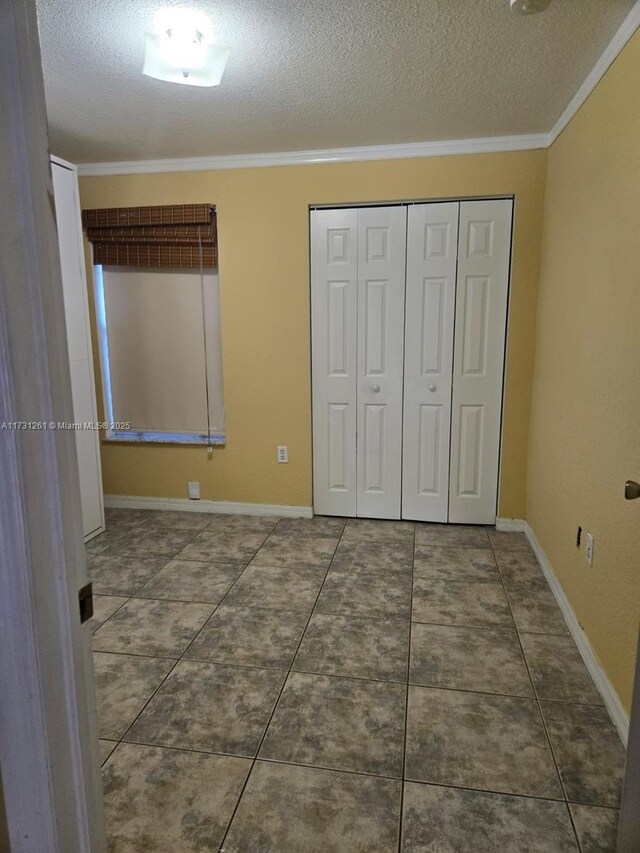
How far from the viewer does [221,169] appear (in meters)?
3.32

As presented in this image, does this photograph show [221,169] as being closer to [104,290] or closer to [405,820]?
[104,290]

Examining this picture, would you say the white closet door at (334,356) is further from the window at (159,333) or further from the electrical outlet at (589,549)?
the electrical outlet at (589,549)

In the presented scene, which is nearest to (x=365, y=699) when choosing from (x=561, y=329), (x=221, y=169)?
(x=561, y=329)

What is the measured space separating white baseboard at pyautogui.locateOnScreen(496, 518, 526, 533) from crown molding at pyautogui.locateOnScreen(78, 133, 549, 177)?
2213mm

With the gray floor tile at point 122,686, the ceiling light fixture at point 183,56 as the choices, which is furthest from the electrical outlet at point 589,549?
the ceiling light fixture at point 183,56

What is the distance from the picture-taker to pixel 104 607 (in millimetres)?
2508

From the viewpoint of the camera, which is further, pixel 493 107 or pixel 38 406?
pixel 493 107

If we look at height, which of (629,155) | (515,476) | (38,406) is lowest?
(515,476)

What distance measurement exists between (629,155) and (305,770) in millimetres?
2250

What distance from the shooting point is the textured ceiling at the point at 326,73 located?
1.76 m

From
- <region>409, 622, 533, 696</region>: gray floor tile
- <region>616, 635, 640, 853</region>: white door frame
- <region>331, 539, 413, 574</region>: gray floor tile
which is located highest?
<region>616, 635, 640, 853</region>: white door frame

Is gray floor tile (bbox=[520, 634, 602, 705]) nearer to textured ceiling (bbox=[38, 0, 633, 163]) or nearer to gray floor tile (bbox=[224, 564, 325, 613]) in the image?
gray floor tile (bbox=[224, 564, 325, 613])

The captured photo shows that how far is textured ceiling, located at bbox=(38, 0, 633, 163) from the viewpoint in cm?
176

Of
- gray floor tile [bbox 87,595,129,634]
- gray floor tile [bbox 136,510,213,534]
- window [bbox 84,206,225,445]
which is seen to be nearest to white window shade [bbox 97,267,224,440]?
window [bbox 84,206,225,445]
